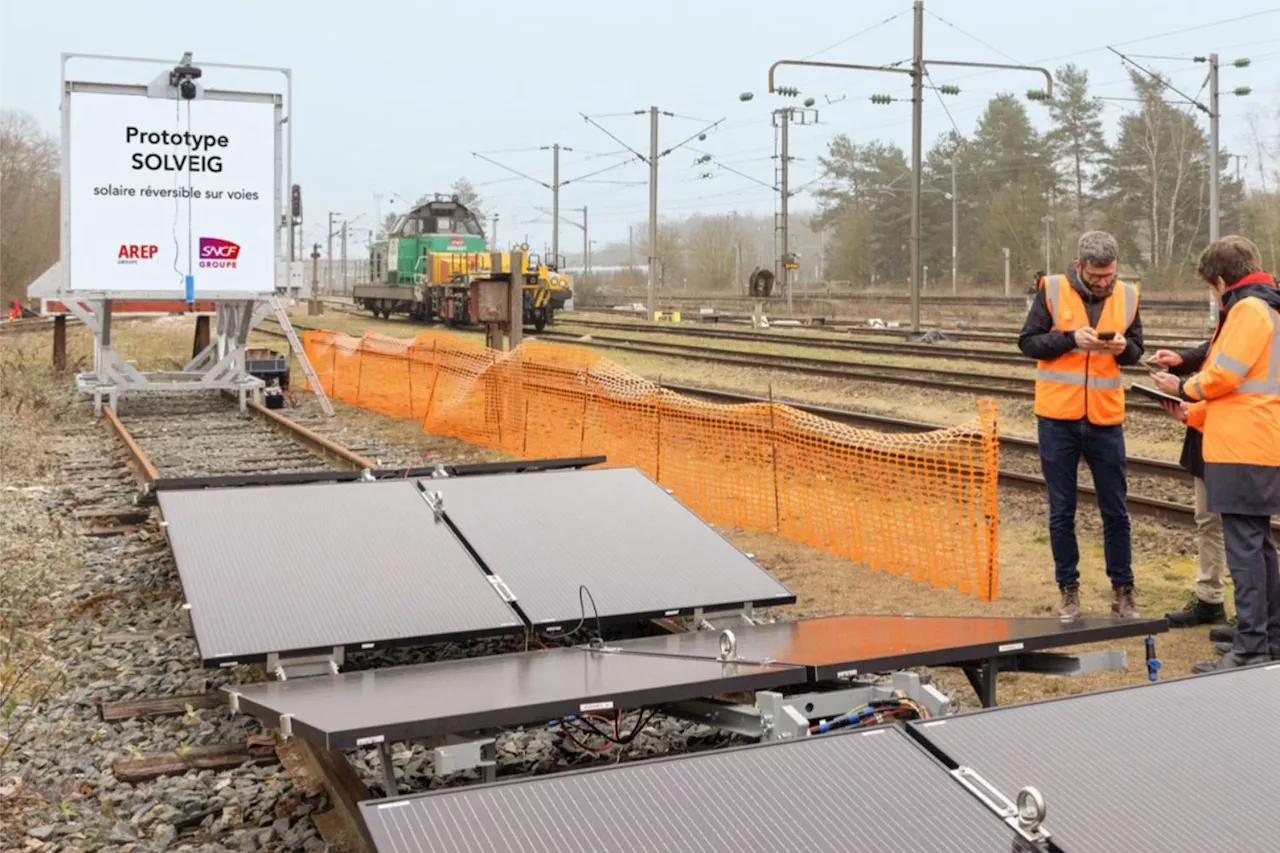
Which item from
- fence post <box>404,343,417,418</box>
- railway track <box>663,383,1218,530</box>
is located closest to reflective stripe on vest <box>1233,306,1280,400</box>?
railway track <box>663,383,1218,530</box>

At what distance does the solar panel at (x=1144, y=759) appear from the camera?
9.07 ft

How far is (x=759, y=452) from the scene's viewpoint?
10.5 meters

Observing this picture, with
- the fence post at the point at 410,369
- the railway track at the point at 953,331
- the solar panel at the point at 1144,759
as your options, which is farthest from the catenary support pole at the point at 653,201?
the solar panel at the point at 1144,759

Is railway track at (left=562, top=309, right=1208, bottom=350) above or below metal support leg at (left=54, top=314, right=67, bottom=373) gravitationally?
above

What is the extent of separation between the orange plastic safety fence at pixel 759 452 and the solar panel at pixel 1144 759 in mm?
3985

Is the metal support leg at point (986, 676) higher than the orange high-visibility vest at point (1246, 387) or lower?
lower

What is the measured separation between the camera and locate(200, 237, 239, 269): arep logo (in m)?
16.8

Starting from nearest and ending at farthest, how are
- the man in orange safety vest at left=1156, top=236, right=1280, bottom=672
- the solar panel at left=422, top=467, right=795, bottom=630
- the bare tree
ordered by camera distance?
the solar panel at left=422, top=467, right=795, bottom=630
the man in orange safety vest at left=1156, top=236, right=1280, bottom=672
the bare tree

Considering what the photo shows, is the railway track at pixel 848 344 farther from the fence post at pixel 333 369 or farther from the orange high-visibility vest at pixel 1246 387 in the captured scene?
the orange high-visibility vest at pixel 1246 387

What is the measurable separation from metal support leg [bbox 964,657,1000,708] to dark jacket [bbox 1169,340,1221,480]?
2548 millimetres

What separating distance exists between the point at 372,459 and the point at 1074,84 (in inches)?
2518

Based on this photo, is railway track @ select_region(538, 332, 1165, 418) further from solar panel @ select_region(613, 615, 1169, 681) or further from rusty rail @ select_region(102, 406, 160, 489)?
solar panel @ select_region(613, 615, 1169, 681)

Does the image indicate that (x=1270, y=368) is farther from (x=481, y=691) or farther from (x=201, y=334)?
(x=201, y=334)

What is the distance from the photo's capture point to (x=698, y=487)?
413 inches
